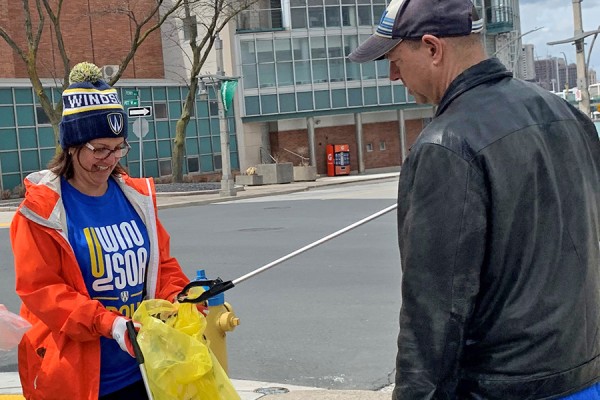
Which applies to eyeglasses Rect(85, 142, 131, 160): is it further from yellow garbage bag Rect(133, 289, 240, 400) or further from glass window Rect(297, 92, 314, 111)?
glass window Rect(297, 92, 314, 111)

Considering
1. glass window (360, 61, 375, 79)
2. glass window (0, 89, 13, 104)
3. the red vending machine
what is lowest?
the red vending machine

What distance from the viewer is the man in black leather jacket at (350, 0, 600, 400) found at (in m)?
1.92

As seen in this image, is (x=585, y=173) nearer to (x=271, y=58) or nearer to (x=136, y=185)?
(x=136, y=185)

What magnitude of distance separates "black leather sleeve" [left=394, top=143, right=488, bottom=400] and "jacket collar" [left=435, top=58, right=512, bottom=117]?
19 cm

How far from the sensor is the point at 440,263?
6.32 feet

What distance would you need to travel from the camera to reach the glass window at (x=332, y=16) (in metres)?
46.8

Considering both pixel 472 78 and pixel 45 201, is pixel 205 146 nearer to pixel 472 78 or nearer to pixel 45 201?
pixel 45 201

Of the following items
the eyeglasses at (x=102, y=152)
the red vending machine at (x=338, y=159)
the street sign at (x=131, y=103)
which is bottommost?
the red vending machine at (x=338, y=159)

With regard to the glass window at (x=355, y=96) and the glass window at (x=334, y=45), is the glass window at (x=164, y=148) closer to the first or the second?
the glass window at (x=334, y=45)

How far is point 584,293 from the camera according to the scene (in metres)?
2.02

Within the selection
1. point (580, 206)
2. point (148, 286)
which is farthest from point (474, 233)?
point (148, 286)

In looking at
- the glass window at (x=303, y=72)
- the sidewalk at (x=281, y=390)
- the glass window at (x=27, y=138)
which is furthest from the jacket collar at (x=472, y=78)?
the glass window at (x=303, y=72)

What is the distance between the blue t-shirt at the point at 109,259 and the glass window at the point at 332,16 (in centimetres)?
4449

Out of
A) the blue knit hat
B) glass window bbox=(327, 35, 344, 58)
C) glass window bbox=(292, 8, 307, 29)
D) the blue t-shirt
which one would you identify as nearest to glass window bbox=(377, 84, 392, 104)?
glass window bbox=(327, 35, 344, 58)
